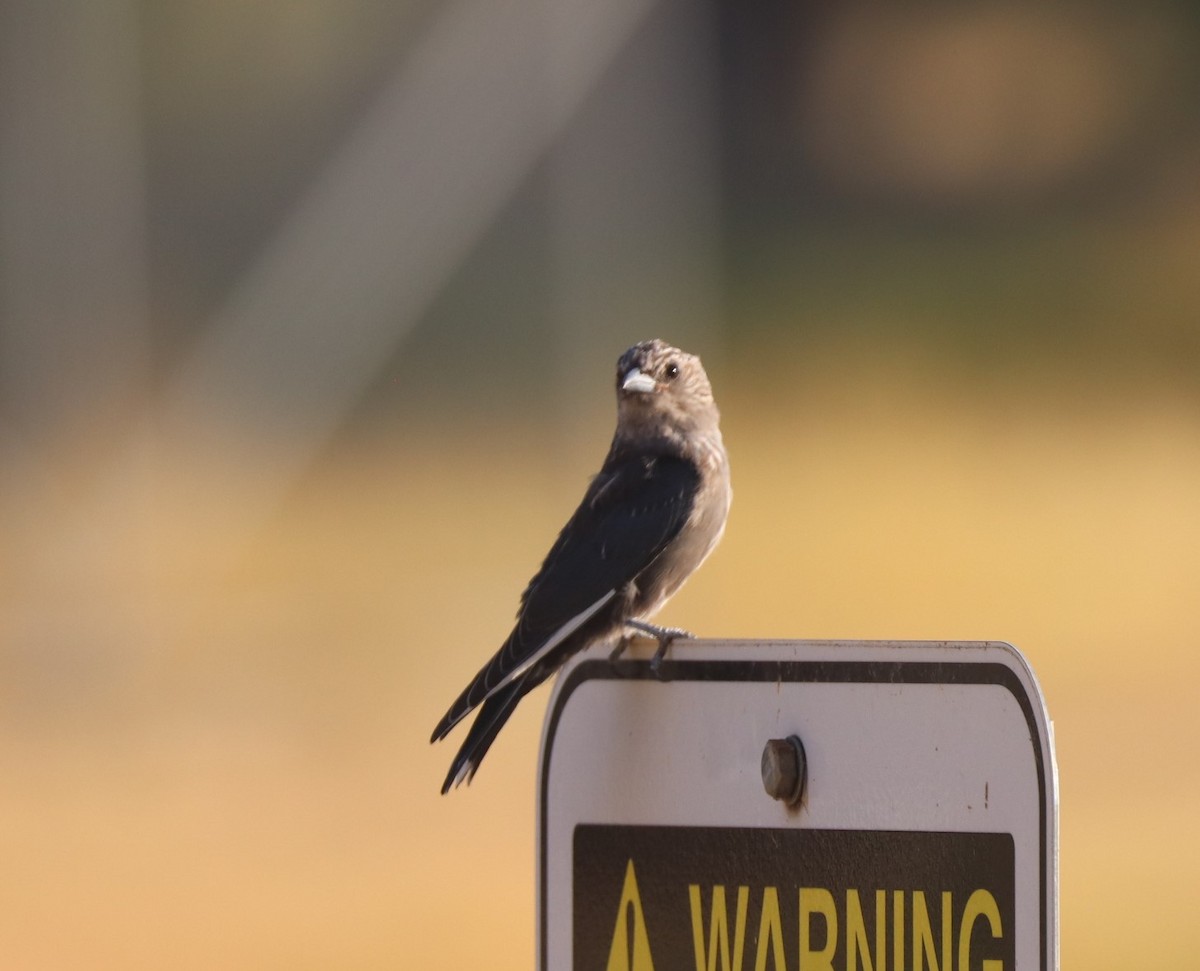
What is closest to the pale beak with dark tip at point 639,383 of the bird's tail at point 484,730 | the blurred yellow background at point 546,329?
the bird's tail at point 484,730

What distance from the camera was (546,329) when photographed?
28.8 ft

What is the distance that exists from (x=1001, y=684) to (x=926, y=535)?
7.54 m

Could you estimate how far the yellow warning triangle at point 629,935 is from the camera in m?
1.64

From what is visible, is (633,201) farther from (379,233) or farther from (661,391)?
(661,391)

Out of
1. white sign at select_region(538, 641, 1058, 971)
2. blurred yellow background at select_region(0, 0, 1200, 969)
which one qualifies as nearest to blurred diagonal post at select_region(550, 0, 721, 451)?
blurred yellow background at select_region(0, 0, 1200, 969)

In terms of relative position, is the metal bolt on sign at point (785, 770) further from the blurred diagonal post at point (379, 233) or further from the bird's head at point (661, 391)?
the blurred diagonal post at point (379, 233)

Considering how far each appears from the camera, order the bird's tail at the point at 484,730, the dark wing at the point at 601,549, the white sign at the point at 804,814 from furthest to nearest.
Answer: the dark wing at the point at 601,549 < the bird's tail at the point at 484,730 < the white sign at the point at 804,814

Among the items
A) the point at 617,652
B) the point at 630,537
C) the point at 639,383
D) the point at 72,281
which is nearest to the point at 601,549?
→ the point at 630,537

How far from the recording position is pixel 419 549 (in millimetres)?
8281

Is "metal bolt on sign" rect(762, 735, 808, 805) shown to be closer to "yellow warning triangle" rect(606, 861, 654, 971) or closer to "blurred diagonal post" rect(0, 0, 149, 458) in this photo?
"yellow warning triangle" rect(606, 861, 654, 971)

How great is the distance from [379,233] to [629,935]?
742cm

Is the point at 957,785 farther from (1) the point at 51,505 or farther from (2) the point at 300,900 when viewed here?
(1) the point at 51,505

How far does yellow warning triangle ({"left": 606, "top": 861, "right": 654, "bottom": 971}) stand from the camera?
64.5 inches

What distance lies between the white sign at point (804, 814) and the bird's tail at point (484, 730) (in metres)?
0.68
